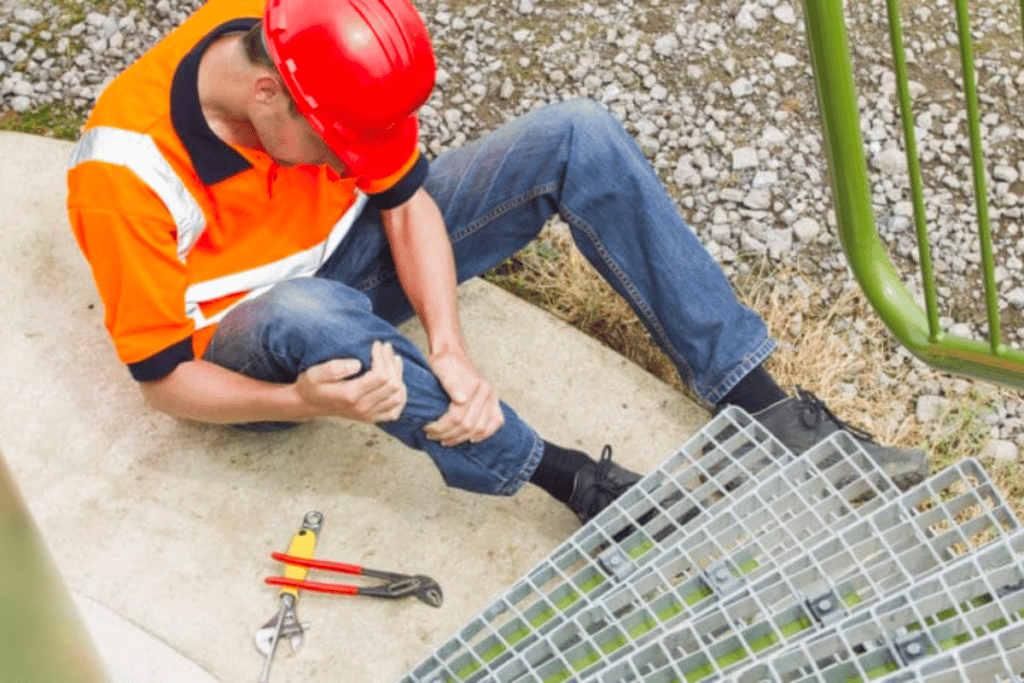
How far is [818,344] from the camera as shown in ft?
11.0

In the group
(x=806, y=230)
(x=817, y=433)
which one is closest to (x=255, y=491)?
(x=817, y=433)

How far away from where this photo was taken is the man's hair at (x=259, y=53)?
2383mm

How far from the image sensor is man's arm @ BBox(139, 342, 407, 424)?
8.26ft

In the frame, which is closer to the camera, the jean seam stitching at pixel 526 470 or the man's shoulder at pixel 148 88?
the man's shoulder at pixel 148 88

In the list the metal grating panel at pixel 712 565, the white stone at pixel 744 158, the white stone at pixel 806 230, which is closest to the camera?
the metal grating panel at pixel 712 565

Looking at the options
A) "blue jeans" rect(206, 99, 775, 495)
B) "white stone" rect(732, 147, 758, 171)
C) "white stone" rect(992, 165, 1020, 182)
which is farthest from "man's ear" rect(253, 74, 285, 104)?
"white stone" rect(992, 165, 1020, 182)

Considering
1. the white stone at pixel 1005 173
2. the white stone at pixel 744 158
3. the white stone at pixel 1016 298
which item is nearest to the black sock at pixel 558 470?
the white stone at pixel 744 158

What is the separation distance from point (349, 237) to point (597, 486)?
30.8 inches

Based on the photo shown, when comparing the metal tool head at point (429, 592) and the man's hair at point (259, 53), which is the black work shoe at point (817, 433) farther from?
the man's hair at point (259, 53)

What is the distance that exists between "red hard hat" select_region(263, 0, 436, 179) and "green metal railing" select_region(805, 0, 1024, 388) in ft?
2.63

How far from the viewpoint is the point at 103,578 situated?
2727mm

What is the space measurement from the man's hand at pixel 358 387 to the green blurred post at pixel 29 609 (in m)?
1.42

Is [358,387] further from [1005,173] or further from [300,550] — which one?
[1005,173]

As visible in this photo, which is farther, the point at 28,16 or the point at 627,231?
the point at 28,16
